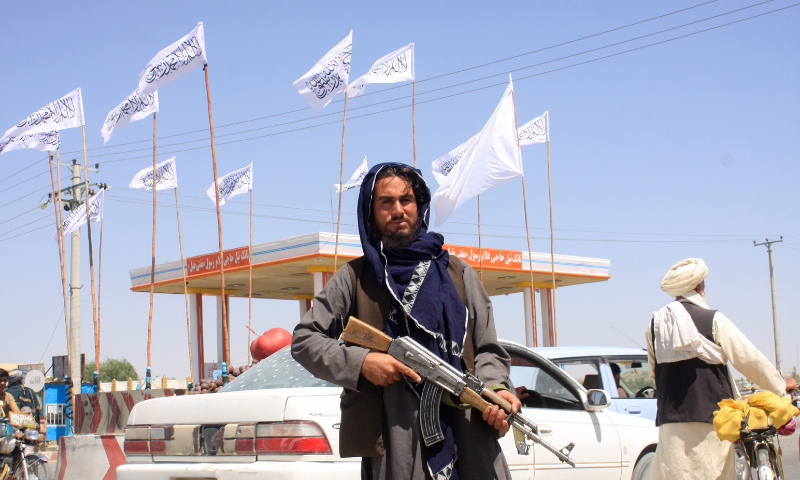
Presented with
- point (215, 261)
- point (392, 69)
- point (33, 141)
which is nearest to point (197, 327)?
point (215, 261)

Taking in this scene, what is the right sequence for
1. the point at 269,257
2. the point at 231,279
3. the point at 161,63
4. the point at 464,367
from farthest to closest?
the point at 231,279
the point at 269,257
the point at 161,63
the point at 464,367

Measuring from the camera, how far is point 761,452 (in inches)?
153

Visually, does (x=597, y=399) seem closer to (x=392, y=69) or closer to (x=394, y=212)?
(x=394, y=212)

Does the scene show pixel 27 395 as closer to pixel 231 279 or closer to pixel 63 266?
pixel 63 266

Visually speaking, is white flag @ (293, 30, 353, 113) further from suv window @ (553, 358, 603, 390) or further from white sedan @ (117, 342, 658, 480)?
white sedan @ (117, 342, 658, 480)

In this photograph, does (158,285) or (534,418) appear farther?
(158,285)

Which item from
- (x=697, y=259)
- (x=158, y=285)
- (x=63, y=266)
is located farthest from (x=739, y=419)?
(x=158, y=285)

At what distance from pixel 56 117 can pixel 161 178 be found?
3063 millimetres

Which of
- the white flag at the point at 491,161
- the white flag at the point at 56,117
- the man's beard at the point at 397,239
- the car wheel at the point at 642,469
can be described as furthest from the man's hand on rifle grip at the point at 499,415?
the white flag at the point at 56,117

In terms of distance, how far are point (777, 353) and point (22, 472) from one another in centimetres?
3992

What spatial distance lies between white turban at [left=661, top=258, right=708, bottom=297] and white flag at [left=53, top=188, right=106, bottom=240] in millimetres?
16157

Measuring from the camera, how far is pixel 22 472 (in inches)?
289

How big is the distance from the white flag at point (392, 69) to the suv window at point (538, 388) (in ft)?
35.2

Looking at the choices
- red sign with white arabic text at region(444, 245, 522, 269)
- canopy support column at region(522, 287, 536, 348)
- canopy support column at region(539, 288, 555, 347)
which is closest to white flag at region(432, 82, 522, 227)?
red sign with white arabic text at region(444, 245, 522, 269)
